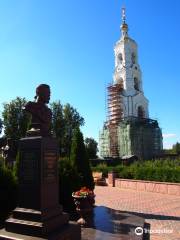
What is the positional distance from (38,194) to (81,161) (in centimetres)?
784

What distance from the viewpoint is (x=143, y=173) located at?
2489 centimetres

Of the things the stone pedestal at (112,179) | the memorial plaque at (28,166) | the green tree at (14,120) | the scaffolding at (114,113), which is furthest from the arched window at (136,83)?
the memorial plaque at (28,166)

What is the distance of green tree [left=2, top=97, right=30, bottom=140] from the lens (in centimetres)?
4947

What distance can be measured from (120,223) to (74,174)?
3621 mm

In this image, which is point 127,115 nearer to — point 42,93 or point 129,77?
point 129,77

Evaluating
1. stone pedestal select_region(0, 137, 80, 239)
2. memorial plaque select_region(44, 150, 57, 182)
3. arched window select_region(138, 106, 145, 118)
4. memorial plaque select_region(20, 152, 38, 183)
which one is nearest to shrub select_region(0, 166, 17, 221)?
stone pedestal select_region(0, 137, 80, 239)

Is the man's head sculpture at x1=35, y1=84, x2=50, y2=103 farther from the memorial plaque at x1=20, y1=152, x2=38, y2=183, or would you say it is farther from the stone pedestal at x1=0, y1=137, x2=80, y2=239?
the memorial plaque at x1=20, y1=152, x2=38, y2=183

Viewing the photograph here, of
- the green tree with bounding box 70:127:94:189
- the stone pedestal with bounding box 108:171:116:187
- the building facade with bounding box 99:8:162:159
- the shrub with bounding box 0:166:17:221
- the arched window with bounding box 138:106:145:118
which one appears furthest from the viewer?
the arched window with bounding box 138:106:145:118

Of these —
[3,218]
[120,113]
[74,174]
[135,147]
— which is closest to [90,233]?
[3,218]

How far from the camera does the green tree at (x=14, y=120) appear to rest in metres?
49.5

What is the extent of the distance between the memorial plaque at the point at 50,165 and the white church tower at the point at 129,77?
→ 47417 mm

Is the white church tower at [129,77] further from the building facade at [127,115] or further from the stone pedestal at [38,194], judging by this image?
the stone pedestal at [38,194]

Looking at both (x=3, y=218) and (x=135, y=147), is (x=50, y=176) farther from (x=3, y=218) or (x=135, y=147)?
(x=135, y=147)

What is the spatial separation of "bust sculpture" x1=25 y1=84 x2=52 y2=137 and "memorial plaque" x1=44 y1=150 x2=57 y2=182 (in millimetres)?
548
